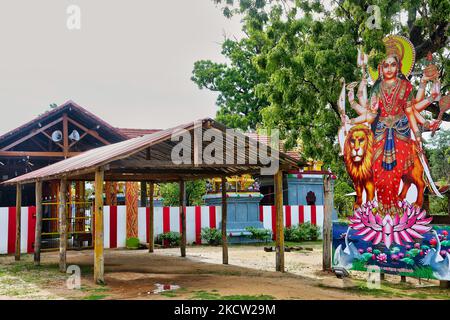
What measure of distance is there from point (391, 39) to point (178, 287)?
704cm

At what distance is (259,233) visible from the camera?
21.3m

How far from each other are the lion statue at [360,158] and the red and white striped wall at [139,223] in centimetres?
985

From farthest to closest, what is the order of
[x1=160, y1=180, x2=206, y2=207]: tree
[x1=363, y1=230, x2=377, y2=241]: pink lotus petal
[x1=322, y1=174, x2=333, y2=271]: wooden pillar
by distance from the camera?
[x1=160, y1=180, x2=206, y2=207]: tree < [x1=322, y1=174, x2=333, y2=271]: wooden pillar < [x1=363, y1=230, x2=377, y2=241]: pink lotus petal

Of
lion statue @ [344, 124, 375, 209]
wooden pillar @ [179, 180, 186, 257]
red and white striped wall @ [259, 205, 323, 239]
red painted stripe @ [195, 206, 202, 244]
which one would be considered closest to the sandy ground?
wooden pillar @ [179, 180, 186, 257]

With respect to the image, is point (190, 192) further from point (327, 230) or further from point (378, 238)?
point (378, 238)

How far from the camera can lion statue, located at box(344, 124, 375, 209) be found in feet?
39.0

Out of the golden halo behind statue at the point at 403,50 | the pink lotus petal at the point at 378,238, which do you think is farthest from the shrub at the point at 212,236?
the golden halo behind statue at the point at 403,50

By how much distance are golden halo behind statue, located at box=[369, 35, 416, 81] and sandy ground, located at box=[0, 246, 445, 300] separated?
16.0 ft

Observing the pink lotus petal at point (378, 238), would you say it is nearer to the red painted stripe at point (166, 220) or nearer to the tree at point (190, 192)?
the red painted stripe at point (166, 220)

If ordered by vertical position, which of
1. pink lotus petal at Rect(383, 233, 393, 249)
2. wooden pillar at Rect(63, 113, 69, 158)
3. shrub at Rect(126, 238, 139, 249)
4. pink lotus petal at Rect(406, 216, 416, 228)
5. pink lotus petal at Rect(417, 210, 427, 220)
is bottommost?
shrub at Rect(126, 238, 139, 249)

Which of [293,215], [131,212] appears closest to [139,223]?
[131,212]

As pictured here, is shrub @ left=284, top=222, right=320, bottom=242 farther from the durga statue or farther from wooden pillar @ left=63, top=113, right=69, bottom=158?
the durga statue
